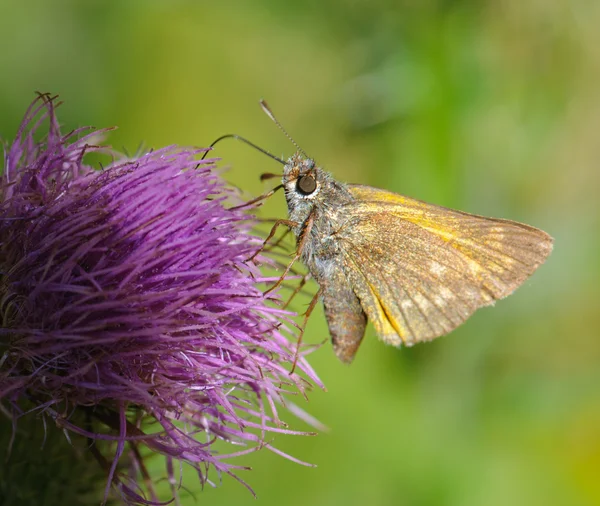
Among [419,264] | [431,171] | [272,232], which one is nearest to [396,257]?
[419,264]

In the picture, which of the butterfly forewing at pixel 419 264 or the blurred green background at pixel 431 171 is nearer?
the butterfly forewing at pixel 419 264

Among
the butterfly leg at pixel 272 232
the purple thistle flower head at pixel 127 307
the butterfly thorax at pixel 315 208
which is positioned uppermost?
the butterfly thorax at pixel 315 208

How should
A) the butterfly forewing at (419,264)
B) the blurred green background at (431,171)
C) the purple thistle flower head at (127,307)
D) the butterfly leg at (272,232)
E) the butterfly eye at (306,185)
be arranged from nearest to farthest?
1. the purple thistle flower head at (127,307)
2. the butterfly leg at (272,232)
3. the butterfly eye at (306,185)
4. the butterfly forewing at (419,264)
5. the blurred green background at (431,171)

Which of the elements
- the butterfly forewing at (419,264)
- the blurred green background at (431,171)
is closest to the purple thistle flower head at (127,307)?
the butterfly forewing at (419,264)

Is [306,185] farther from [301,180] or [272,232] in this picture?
[272,232]

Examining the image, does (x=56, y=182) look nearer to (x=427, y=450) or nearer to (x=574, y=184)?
(x=427, y=450)

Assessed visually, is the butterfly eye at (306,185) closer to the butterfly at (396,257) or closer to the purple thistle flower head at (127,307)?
the butterfly at (396,257)

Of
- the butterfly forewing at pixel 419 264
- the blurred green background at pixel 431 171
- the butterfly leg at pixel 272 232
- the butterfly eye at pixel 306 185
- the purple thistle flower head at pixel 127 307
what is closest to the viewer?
the purple thistle flower head at pixel 127 307
